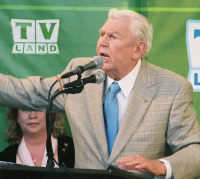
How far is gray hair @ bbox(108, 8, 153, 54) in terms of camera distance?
10.3ft

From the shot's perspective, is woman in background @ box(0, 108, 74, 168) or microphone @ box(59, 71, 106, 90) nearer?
microphone @ box(59, 71, 106, 90)

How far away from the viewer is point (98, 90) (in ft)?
10.0

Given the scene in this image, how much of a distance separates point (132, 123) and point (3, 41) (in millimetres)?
1201

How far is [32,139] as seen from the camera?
3693mm

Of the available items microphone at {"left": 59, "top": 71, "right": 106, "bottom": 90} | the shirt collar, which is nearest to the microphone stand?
microphone at {"left": 59, "top": 71, "right": 106, "bottom": 90}

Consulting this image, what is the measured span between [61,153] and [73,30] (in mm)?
908

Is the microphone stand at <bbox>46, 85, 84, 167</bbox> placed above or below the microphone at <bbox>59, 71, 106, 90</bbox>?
below

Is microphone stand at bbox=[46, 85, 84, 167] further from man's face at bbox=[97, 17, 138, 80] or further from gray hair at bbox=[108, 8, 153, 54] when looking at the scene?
gray hair at bbox=[108, 8, 153, 54]

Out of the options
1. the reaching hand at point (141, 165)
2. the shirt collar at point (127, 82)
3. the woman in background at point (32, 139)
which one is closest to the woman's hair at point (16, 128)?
the woman in background at point (32, 139)

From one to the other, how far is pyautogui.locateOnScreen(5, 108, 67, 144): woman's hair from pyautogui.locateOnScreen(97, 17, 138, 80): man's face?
71 centimetres

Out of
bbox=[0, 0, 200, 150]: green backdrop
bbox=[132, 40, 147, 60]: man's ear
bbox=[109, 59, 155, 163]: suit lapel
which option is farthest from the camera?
bbox=[0, 0, 200, 150]: green backdrop

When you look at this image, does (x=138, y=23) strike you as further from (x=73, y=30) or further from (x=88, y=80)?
(x=88, y=80)

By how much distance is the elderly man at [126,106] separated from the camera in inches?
115

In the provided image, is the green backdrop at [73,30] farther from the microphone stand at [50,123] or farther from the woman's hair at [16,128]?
the microphone stand at [50,123]
